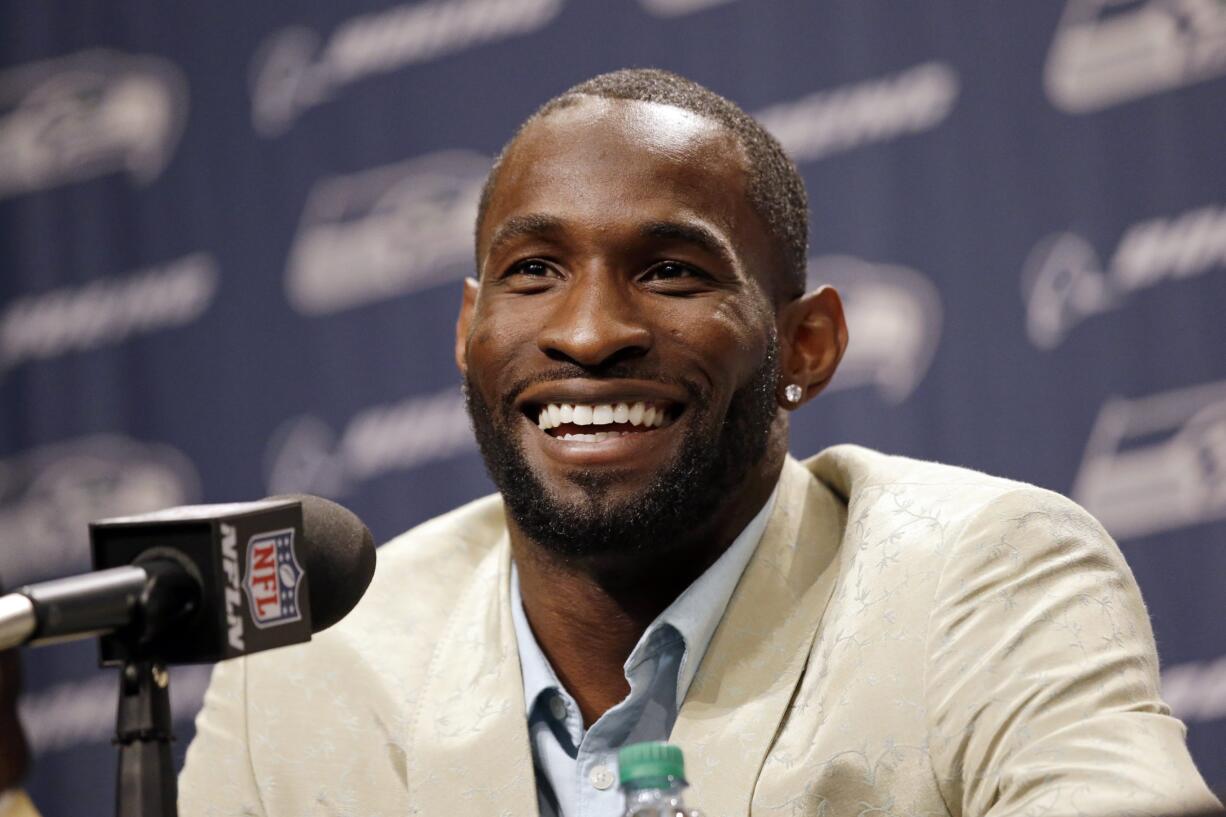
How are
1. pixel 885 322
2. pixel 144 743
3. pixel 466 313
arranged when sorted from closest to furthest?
1. pixel 144 743
2. pixel 466 313
3. pixel 885 322

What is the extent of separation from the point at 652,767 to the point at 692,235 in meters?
0.98

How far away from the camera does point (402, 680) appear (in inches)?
91.1

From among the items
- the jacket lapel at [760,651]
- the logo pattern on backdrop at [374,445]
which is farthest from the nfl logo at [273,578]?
the logo pattern on backdrop at [374,445]

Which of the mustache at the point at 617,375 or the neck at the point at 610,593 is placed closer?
the mustache at the point at 617,375

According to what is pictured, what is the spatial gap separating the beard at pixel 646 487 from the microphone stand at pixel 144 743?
89 centimetres

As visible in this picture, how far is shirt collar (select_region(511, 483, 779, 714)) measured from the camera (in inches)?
83.7

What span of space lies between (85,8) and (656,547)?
10.8 ft

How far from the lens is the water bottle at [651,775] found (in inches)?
51.9

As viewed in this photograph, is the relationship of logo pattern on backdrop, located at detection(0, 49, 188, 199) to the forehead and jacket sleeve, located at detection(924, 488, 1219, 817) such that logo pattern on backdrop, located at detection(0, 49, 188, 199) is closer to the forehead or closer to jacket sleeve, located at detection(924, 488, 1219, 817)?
the forehead

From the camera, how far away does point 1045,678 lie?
177 cm

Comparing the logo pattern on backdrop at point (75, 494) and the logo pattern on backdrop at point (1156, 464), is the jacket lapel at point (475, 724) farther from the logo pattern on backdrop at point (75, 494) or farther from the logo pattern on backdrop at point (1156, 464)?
the logo pattern on backdrop at point (75, 494)

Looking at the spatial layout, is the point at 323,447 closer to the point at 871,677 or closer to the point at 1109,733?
the point at 871,677

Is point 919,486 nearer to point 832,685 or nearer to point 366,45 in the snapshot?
point 832,685

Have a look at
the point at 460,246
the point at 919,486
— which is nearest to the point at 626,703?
the point at 919,486
